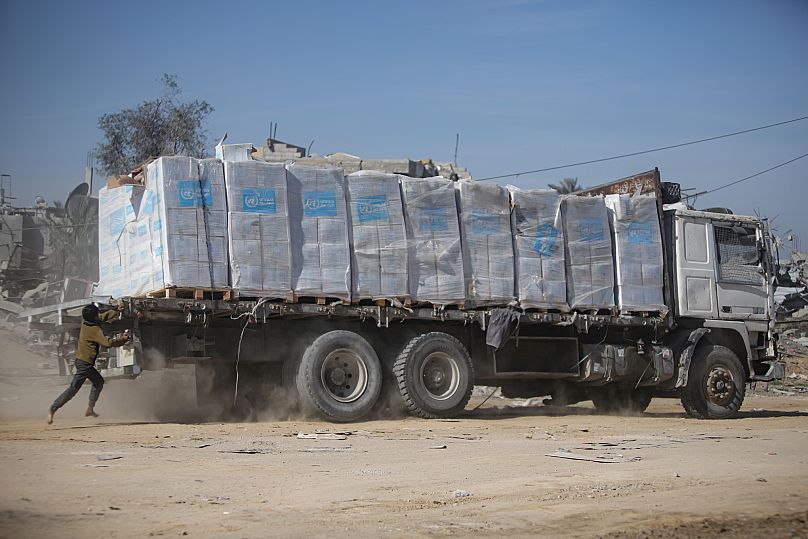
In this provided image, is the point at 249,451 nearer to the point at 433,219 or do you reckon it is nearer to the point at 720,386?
the point at 433,219

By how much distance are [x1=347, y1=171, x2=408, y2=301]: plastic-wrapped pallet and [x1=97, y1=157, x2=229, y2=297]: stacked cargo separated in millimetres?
1901

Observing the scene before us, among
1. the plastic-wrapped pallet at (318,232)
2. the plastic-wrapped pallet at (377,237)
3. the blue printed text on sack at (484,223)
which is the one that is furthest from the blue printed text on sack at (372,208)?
the blue printed text on sack at (484,223)

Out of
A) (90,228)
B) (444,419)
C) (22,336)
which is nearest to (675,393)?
(444,419)

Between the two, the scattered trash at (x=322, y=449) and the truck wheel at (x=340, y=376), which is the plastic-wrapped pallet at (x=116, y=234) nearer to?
the truck wheel at (x=340, y=376)

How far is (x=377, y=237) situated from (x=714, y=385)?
676 cm

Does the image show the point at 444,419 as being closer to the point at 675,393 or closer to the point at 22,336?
the point at 675,393

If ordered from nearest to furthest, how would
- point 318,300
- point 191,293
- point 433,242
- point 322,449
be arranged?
point 322,449 → point 191,293 → point 318,300 → point 433,242

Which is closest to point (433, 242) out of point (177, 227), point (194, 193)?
point (194, 193)

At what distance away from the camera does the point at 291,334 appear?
13.3 m

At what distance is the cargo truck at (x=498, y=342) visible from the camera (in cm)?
1260

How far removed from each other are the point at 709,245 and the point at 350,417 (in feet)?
24.3

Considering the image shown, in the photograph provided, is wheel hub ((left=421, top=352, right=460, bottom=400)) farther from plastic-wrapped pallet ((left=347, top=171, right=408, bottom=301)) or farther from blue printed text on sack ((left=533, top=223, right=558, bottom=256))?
blue printed text on sack ((left=533, top=223, right=558, bottom=256))

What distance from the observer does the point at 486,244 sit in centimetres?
1426

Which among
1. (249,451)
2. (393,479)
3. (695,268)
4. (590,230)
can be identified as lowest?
(393,479)
